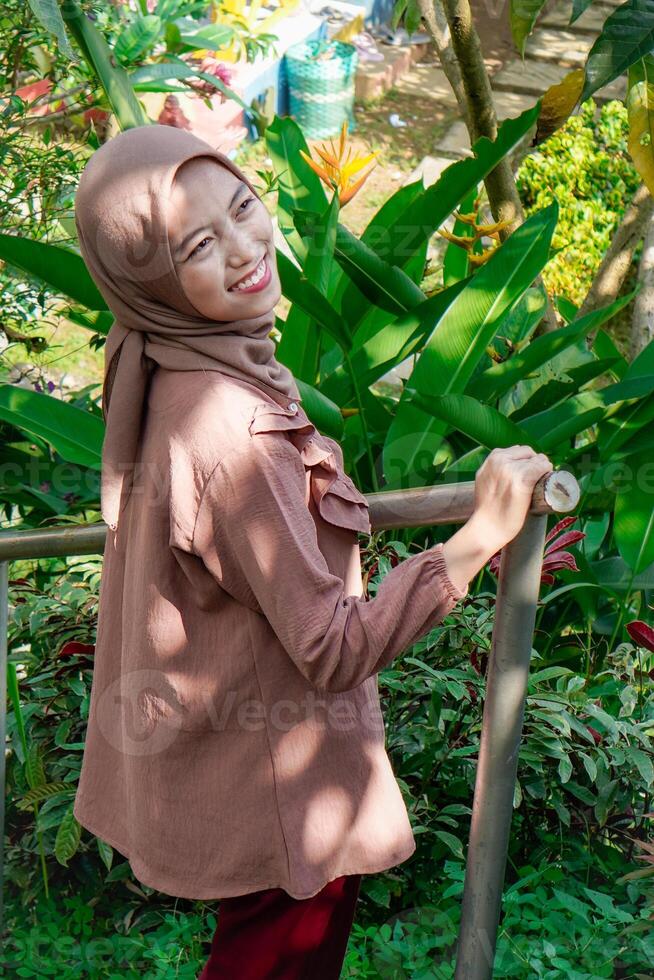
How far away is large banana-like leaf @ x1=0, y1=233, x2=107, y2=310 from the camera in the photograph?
237cm

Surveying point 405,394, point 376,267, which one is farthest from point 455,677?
point 376,267

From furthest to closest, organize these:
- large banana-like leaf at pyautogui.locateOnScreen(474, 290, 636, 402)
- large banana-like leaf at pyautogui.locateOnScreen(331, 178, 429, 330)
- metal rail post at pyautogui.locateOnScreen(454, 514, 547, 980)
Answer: large banana-like leaf at pyautogui.locateOnScreen(331, 178, 429, 330) → large banana-like leaf at pyautogui.locateOnScreen(474, 290, 636, 402) → metal rail post at pyautogui.locateOnScreen(454, 514, 547, 980)

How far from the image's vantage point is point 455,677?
6.09ft

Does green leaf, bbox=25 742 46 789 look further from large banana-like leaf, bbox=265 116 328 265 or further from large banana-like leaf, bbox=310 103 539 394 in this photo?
large banana-like leaf, bbox=265 116 328 265

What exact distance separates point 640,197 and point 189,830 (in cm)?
267

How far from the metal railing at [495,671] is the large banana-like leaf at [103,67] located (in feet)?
4.84

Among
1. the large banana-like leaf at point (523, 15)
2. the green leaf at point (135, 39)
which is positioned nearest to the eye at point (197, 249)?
the large banana-like leaf at point (523, 15)

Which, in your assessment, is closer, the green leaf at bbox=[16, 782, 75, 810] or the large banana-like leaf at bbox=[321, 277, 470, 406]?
the green leaf at bbox=[16, 782, 75, 810]

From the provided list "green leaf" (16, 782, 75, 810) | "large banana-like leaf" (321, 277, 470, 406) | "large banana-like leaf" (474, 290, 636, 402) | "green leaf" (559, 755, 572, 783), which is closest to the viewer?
"green leaf" (559, 755, 572, 783)

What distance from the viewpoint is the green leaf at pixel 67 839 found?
5.71ft

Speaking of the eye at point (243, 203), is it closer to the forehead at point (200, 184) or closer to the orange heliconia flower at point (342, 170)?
the forehead at point (200, 184)

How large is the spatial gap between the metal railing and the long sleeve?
0.11m

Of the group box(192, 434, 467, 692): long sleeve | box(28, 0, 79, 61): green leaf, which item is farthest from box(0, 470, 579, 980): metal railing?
box(28, 0, 79, 61): green leaf

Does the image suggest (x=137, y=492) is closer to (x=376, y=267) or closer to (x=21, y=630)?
(x=21, y=630)
